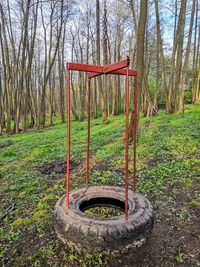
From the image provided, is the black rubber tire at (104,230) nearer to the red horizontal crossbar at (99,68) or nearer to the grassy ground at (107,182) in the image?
the grassy ground at (107,182)

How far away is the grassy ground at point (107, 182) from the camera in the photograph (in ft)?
8.34

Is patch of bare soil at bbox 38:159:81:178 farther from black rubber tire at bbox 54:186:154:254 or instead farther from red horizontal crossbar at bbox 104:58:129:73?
red horizontal crossbar at bbox 104:58:129:73

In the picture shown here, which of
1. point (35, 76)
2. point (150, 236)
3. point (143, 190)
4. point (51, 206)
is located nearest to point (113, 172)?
point (143, 190)

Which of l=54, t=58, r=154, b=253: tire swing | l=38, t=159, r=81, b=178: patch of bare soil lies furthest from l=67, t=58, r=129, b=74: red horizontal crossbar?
l=38, t=159, r=81, b=178: patch of bare soil

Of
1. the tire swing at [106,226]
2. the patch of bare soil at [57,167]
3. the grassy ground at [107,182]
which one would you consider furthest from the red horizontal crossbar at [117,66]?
the patch of bare soil at [57,167]

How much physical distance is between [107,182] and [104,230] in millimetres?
2130

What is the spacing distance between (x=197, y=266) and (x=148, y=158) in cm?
334

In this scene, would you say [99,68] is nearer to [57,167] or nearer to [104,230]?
[104,230]

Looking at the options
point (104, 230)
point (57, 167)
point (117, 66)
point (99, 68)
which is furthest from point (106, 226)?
point (57, 167)

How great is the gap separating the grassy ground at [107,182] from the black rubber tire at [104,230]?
0.37 feet

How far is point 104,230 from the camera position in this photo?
240 cm

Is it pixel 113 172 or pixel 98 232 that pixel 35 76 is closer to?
pixel 113 172

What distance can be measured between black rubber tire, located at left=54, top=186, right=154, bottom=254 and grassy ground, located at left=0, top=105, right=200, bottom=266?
0.11 metres

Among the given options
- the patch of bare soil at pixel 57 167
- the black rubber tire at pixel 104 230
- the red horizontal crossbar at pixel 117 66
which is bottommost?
the patch of bare soil at pixel 57 167
